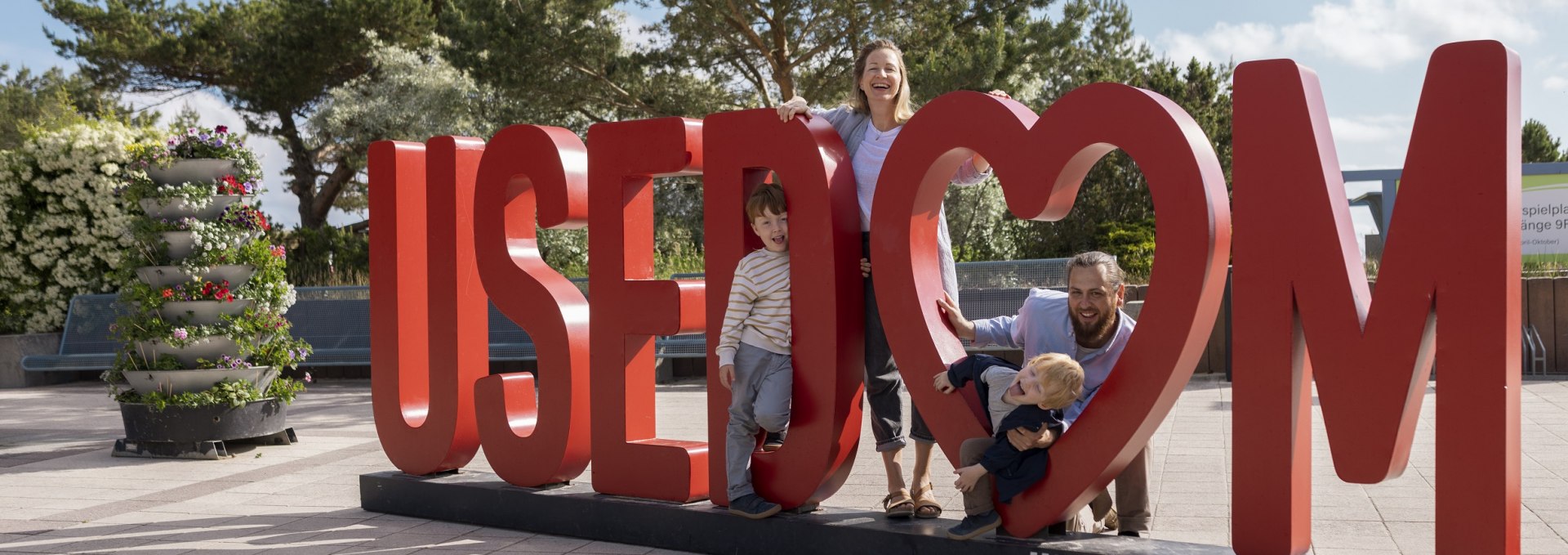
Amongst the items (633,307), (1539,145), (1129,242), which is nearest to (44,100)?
(1129,242)

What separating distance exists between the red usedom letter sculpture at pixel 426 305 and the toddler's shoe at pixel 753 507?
1.66 m

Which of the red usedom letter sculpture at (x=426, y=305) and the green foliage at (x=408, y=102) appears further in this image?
the green foliage at (x=408, y=102)

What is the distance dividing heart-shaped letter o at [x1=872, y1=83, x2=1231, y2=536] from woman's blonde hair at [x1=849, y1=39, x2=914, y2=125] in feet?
1.41

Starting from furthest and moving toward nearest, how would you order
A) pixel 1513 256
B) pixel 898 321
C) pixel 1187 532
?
pixel 1187 532 < pixel 898 321 < pixel 1513 256

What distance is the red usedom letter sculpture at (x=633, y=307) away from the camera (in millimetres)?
5113

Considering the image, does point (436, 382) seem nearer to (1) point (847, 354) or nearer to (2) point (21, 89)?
(1) point (847, 354)

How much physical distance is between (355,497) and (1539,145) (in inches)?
1549

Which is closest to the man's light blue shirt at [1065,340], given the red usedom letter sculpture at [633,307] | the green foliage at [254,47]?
the red usedom letter sculpture at [633,307]

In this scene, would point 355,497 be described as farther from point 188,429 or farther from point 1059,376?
A: point 1059,376

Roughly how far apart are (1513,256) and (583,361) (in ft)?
11.6

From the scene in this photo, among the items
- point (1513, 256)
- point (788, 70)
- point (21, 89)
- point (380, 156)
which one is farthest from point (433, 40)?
point (1513, 256)

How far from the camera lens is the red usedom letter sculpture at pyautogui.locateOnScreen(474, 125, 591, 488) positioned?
5449 millimetres

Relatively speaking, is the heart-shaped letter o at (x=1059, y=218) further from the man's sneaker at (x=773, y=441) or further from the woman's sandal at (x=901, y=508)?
the man's sneaker at (x=773, y=441)

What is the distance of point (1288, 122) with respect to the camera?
372 centimetres
